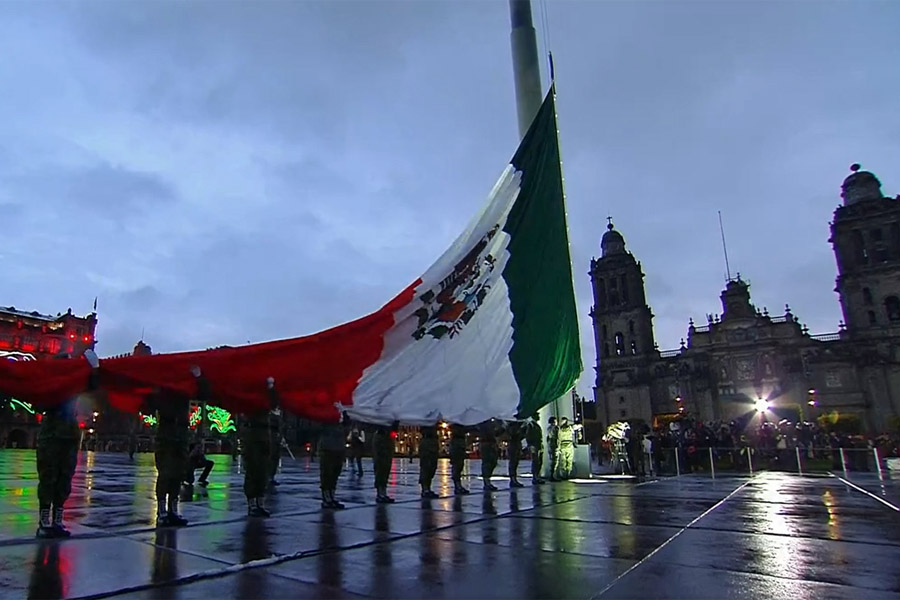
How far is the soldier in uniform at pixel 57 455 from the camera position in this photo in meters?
6.36

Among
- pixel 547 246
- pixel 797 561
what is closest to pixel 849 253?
pixel 547 246

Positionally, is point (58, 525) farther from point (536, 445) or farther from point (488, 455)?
point (536, 445)

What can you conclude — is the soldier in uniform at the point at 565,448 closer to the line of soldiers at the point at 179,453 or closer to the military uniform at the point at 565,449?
the military uniform at the point at 565,449

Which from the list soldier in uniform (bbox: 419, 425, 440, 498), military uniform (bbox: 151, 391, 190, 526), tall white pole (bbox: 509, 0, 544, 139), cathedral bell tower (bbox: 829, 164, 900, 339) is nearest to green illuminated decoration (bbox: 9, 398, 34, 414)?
military uniform (bbox: 151, 391, 190, 526)

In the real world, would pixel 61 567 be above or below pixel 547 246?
below

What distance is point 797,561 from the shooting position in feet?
16.3

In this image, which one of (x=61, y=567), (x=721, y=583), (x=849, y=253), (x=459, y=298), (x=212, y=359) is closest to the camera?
(x=721, y=583)

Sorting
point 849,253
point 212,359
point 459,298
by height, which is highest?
point 849,253

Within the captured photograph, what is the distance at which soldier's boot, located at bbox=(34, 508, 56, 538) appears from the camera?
6.10 m

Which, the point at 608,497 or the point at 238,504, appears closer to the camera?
the point at 238,504

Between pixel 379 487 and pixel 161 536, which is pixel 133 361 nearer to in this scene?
pixel 161 536

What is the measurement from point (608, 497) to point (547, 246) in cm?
503

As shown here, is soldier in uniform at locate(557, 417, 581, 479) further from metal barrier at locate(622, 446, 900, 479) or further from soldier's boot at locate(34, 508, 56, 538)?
soldier's boot at locate(34, 508, 56, 538)

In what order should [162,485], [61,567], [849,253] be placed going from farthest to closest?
[849,253]
[162,485]
[61,567]
